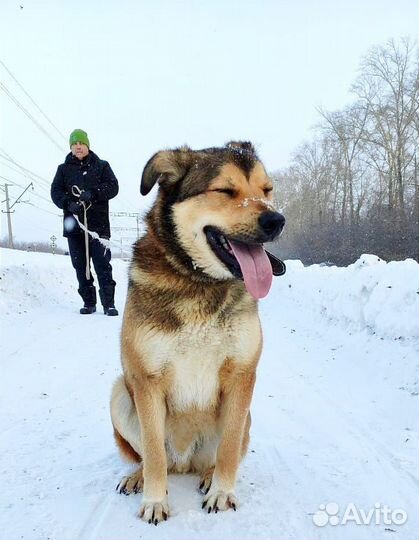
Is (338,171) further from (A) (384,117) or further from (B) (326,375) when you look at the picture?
(B) (326,375)

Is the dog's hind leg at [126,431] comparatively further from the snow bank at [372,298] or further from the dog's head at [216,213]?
the snow bank at [372,298]

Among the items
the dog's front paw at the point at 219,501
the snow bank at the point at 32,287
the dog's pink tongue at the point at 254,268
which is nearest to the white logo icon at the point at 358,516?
the dog's front paw at the point at 219,501

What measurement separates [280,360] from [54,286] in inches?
273

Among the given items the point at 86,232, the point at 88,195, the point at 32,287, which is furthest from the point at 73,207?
the point at 32,287

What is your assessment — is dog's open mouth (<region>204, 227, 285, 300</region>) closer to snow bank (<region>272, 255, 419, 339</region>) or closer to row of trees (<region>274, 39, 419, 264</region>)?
snow bank (<region>272, 255, 419, 339</region>)

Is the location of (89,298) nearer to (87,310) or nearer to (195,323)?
(87,310)

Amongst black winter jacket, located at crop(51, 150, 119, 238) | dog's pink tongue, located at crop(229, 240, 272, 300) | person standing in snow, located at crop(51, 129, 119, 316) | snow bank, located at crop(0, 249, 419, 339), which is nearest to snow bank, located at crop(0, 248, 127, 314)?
snow bank, located at crop(0, 249, 419, 339)

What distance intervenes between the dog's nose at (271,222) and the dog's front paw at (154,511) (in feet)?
4.94

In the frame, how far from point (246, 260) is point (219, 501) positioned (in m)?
1.29

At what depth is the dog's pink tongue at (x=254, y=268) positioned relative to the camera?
2355mm

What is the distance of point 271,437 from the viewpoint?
3301 millimetres

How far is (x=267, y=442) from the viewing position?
10.5 ft

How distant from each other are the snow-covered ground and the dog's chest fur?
64 centimetres

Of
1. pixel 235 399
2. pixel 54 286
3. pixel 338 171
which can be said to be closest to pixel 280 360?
pixel 235 399
